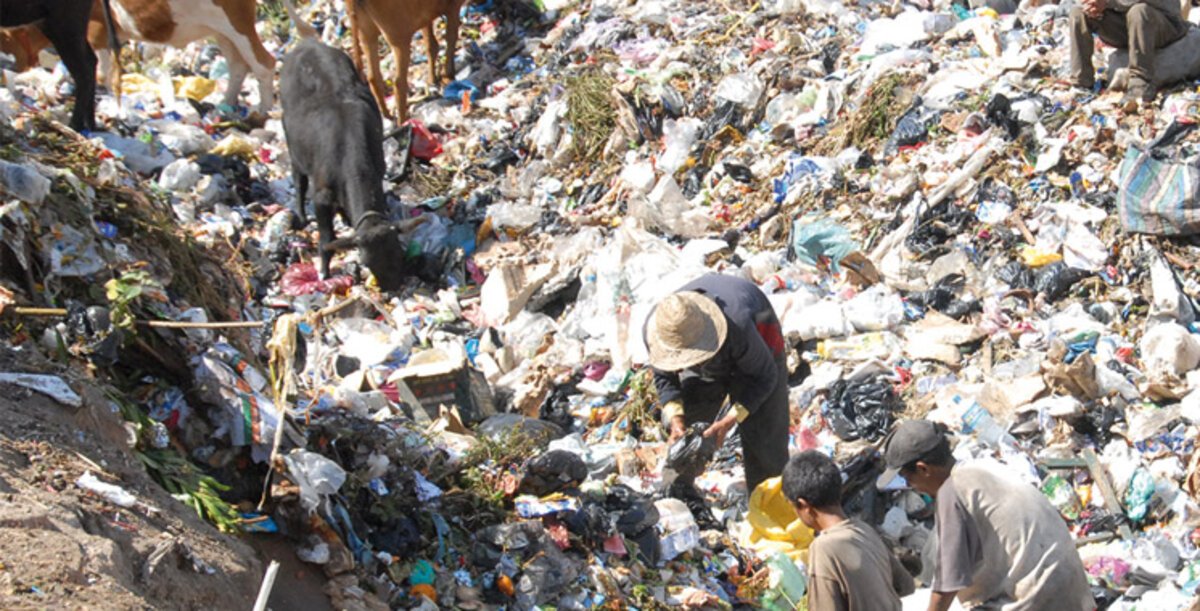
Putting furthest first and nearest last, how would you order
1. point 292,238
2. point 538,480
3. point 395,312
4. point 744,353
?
point 292,238 < point 395,312 < point 538,480 < point 744,353

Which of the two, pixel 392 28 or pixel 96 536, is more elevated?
pixel 392 28

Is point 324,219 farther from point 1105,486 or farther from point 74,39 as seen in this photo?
point 1105,486

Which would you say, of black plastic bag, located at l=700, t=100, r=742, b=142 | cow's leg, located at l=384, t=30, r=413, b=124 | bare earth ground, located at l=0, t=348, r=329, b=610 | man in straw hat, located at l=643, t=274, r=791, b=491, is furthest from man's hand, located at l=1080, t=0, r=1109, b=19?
bare earth ground, located at l=0, t=348, r=329, b=610

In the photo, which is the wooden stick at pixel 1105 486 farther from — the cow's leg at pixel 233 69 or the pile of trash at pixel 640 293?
the cow's leg at pixel 233 69

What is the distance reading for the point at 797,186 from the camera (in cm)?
852

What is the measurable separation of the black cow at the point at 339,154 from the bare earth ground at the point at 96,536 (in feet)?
13.4

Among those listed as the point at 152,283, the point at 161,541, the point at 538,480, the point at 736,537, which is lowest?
the point at 736,537

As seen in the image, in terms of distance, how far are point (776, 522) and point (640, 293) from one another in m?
2.57

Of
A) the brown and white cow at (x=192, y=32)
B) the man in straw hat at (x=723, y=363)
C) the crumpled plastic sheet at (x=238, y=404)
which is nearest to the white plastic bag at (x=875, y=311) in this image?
the man in straw hat at (x=723, y=363)

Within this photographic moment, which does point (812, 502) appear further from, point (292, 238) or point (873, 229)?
point (292, 238)

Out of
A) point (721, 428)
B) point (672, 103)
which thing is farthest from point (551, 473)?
point (672, 103)

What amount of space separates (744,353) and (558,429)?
78.5 inches

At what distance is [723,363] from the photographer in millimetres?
5098

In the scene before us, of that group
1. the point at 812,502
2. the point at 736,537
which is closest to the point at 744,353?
the point at 736,537
